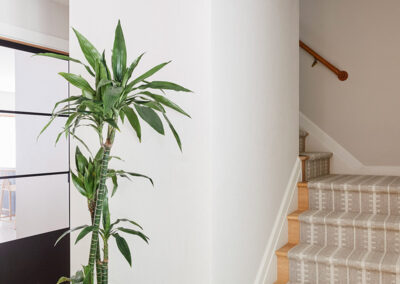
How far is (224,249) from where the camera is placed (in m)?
1.68

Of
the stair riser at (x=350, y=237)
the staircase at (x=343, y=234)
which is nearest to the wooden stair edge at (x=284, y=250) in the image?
the staircase at (x=343, y=234)

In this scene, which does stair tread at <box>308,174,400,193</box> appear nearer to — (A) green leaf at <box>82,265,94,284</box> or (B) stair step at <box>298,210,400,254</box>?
(B) stair step at <box>298,210,400,254</box>

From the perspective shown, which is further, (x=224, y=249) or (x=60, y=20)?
(x=60, y=20)

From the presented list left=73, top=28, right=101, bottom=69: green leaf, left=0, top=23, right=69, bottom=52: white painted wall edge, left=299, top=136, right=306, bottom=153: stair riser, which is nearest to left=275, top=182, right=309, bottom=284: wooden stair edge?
left=299, top=136, right=306, bottom=153: stair riser

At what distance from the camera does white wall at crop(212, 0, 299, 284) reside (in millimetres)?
1659

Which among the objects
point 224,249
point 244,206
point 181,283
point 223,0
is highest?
point 223,0

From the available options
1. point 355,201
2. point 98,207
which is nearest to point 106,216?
point 98,207

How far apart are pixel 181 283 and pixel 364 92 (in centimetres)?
240

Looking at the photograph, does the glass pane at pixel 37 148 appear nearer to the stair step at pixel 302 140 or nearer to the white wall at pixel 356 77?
the stair step at pixel 302 140

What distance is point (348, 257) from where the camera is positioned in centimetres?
206

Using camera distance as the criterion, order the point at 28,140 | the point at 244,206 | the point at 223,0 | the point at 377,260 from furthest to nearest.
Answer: the point at 28,140
the point at 377,260
the point at 244,206
the point at 223,0

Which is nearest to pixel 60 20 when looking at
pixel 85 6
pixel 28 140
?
pixel 28 140

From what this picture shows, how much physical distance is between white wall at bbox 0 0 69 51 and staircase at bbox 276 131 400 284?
2201 mm

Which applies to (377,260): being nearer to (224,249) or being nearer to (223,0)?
(224,249)
